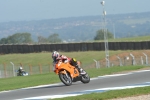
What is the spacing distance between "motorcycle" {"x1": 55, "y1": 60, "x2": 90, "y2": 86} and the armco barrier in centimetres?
3926

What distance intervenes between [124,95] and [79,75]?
5.27 meters

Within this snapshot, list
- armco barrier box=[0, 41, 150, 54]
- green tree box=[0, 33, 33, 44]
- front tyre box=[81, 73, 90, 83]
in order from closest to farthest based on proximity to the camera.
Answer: front tyre box=[81, 73, 90, 83]
armco barrier box=[0, 41, 150, 54]
green tree box=[0, 33, 33, 44]

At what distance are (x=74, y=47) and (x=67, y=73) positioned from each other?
4842 cm

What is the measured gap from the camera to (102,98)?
580 inches

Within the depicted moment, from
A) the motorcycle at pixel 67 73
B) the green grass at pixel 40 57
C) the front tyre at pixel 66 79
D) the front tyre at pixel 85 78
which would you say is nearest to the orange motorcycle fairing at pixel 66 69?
the motorcycle at pixel 67 73

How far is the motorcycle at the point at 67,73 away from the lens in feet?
64.6

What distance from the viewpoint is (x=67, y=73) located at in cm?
1997

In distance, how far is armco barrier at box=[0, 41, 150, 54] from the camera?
60.6m

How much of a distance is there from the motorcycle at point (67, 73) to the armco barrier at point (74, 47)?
39264 millimetres

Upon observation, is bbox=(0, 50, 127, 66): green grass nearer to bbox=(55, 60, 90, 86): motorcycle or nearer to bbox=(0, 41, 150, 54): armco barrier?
bbox=(0, 41, 150, 54): armco barrier

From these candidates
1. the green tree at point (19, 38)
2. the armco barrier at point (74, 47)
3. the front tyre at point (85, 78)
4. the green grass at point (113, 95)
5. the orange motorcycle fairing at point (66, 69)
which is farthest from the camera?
the green tree at point (19, 38)

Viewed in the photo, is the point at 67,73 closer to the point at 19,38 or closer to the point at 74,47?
the point at 74,47

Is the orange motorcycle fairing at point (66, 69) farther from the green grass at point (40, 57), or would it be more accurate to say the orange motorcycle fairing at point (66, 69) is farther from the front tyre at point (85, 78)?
the green grass at point (40, 57)

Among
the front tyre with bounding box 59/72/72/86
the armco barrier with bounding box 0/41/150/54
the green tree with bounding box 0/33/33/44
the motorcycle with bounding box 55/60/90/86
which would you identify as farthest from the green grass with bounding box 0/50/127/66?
the green tree with bounding box 0/33/33/44
